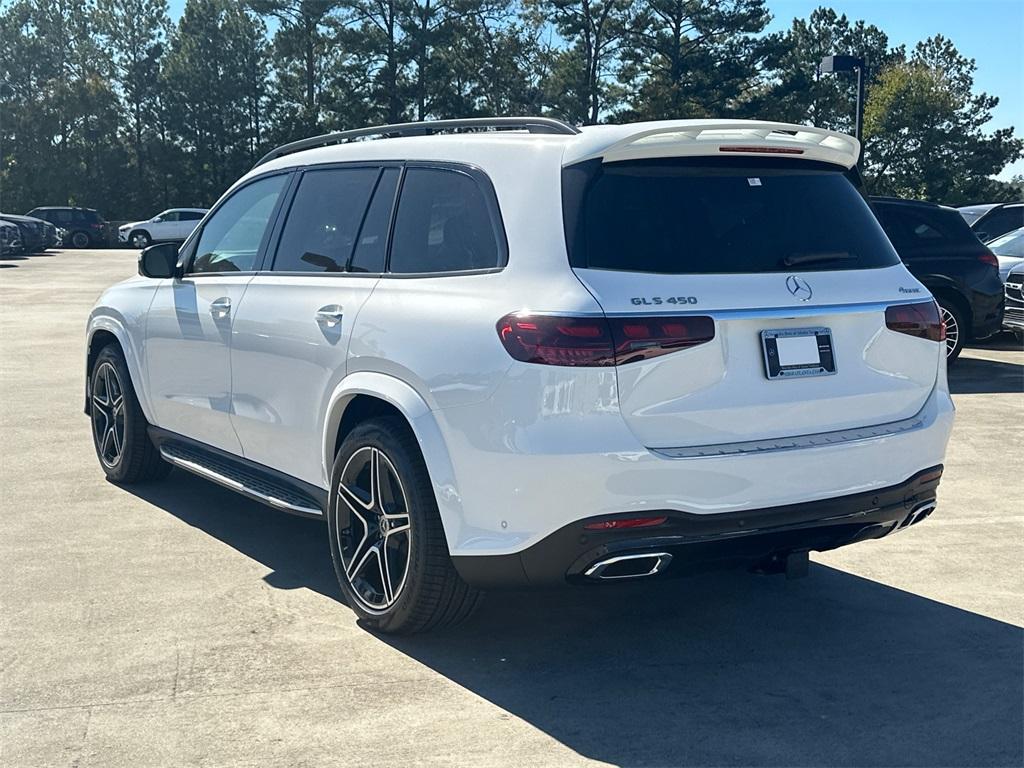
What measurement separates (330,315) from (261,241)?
1015 mm

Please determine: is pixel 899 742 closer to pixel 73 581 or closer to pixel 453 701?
pixel 453 701

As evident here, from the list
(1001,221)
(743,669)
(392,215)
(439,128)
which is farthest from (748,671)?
(1001,221)

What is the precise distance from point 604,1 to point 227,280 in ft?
209

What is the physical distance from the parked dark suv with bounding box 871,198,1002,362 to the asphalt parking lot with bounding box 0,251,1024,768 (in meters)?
6.10

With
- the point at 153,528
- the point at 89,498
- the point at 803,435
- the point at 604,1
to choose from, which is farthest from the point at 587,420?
the point at 604,1

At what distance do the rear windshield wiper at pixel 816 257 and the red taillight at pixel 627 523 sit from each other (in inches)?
40.4

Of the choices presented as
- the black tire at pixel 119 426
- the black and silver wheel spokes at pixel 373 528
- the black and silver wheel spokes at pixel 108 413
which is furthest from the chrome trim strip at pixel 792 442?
the black and silver wheel spokes at pixel 108 413

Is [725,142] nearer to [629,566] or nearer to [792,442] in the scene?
[792,442]

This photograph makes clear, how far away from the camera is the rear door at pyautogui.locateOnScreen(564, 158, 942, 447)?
388 centimetres

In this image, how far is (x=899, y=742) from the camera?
3676mm

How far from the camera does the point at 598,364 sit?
3.78 metres

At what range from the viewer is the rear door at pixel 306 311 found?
4.81 metres

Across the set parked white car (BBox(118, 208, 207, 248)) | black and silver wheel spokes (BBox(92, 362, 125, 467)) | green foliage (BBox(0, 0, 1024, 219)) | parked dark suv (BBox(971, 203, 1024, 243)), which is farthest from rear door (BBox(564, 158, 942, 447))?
green foliage (BBox(0, 0, 1024, 219))

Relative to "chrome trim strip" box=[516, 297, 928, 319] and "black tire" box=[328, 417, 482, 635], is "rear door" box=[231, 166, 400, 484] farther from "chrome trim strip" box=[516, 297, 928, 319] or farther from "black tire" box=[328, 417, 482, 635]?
"chrome trim strip" box=[516, 297, 928, 319]
